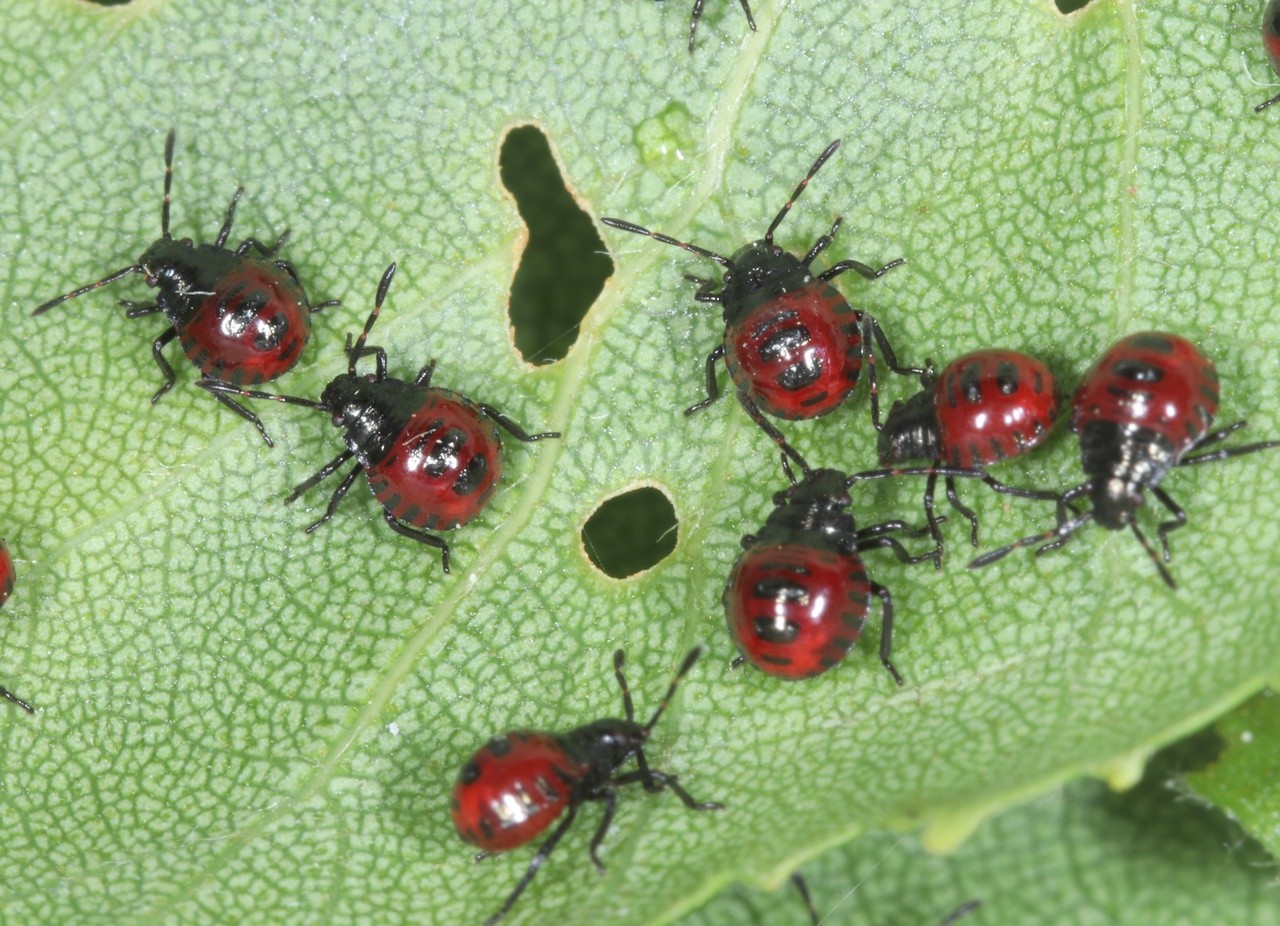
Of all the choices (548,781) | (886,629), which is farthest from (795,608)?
(548,781)

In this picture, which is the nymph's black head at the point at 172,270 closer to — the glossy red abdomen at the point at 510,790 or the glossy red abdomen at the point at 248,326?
the glossy red abdomen at the point at 248,326

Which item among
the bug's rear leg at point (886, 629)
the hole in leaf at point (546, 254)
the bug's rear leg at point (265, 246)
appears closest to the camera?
the bug's rear leg at point (886, 629)

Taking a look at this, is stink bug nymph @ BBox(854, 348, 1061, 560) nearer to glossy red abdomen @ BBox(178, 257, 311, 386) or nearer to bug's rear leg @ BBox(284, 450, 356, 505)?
bug's rear leg @ BBox(284, 450, 356, 505)

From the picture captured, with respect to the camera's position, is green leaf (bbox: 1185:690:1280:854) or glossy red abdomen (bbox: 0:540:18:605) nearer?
glossy red abdomen (bbox: 0:540:18:605)

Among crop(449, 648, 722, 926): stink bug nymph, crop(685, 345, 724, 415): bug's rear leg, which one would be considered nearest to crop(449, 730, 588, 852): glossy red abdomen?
crop(449, 648, 722, 926): stink bug nymph

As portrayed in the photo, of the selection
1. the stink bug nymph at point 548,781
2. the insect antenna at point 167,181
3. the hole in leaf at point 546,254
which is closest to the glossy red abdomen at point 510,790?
the stink bug nymph at point 548,781

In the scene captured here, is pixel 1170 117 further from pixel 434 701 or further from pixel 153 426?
pixel 153 426

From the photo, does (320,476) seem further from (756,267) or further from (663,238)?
(756,267)
